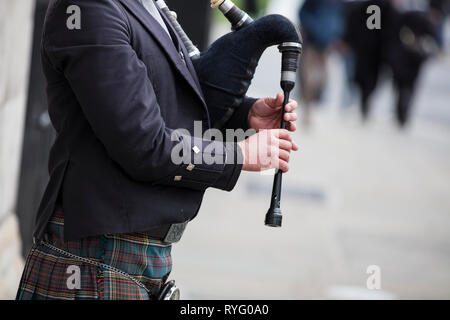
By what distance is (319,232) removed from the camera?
5.89m

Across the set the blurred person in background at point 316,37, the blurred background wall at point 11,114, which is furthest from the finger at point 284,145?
the blurred person in background at point 316,37

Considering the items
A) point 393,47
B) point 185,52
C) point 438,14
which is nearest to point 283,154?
point 185,52

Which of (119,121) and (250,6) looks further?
(250,6)

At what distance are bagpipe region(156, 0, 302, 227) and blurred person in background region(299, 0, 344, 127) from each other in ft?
26.2

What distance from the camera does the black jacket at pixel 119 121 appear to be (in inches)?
68.9

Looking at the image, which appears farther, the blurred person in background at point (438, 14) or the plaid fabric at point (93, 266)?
the blurred person in background at point (438, 14)

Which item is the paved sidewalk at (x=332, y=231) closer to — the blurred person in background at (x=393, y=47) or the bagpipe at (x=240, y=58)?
the blurred person in background at (x=393, y=47)

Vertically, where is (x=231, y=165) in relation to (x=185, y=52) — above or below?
below

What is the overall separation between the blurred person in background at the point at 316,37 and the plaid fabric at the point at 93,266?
8.22 meters

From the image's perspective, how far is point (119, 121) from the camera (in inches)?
69.2

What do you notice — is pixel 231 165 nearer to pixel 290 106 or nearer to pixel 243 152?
pixel 243 152

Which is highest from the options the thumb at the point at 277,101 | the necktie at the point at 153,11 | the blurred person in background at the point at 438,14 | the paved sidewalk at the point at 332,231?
the blurred person in background at the point at 438,14

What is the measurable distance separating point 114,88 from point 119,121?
83mm
